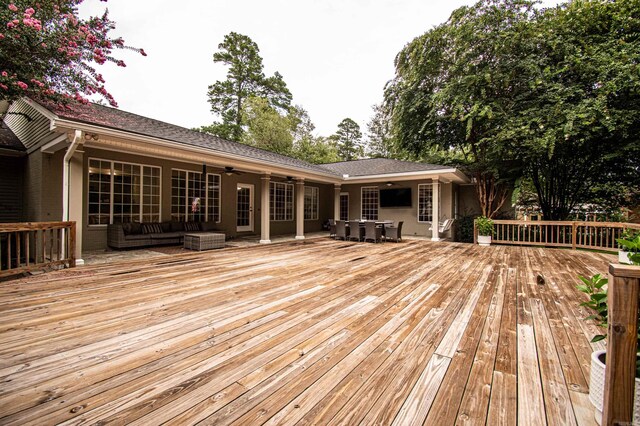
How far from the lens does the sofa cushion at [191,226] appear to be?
26.1 feet

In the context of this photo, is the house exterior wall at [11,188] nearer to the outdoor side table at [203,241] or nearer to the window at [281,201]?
the outdoor side table at [203,241]

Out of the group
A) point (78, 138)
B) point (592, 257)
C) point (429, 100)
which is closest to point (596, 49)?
point (429, 100)

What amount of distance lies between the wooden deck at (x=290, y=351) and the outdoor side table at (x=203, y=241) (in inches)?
108

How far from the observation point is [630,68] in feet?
22.0

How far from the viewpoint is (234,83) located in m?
22.2

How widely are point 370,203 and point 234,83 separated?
17.3m

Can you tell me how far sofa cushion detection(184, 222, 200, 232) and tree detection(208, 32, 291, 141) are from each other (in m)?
15.6

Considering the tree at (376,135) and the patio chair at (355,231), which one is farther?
the tree at (376,135)

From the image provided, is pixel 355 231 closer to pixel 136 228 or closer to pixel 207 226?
pixel 207 226

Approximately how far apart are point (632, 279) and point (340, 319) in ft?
6.61

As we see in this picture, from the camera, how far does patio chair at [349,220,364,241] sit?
29.5 ft

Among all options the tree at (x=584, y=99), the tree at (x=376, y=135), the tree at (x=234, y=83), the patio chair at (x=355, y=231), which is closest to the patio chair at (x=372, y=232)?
the patio chair at (x=355, y=231)

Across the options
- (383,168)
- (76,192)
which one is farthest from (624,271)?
(383,168)

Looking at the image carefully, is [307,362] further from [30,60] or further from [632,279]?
[30,60]
